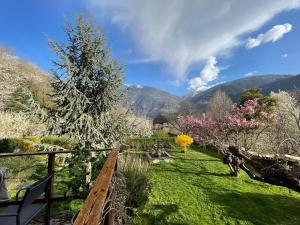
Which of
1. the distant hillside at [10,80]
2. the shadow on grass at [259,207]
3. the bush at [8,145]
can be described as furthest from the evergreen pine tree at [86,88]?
the distant hillside at [10,80]

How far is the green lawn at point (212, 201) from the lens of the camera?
5676mm

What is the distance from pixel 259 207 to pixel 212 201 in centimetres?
135

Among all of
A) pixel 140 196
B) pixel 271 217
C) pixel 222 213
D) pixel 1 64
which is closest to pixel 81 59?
pixel 140 196

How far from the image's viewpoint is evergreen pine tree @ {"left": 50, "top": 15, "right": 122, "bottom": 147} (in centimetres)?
714

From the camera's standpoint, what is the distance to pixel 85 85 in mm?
7414

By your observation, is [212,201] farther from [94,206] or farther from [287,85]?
[287,85]

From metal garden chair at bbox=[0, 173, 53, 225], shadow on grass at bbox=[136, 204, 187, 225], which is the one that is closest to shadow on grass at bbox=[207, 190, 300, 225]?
shadow on grass at bbox=[136, 204, 187, 225]

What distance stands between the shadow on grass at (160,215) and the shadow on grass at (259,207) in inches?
55.9

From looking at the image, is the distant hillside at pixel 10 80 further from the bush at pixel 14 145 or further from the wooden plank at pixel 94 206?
the wooden plank at pixel 94 206

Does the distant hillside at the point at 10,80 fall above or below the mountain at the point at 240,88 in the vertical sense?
below

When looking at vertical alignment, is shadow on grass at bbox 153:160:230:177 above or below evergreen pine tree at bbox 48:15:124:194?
below

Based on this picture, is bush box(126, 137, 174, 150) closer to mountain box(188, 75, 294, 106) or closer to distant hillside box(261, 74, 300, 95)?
mountain box(188, 75, 294, 106)

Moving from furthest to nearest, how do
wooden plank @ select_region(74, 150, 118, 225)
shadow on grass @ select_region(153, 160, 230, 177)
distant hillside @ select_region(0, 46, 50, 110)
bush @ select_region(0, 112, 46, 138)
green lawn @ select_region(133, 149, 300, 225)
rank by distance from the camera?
distant hillside @ select_region(0, 46, 50, 110) < bush @ select_region(0, 112, 46, 138) < shadow on grass @ select_region(153, 160, 230, 177) < green lawn @ select_region(133, 149, 300, 225) < wooden plank @ select_region(74, 150, 118, 225)

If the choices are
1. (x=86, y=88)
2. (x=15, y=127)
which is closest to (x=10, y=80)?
(x=15, y=127)
